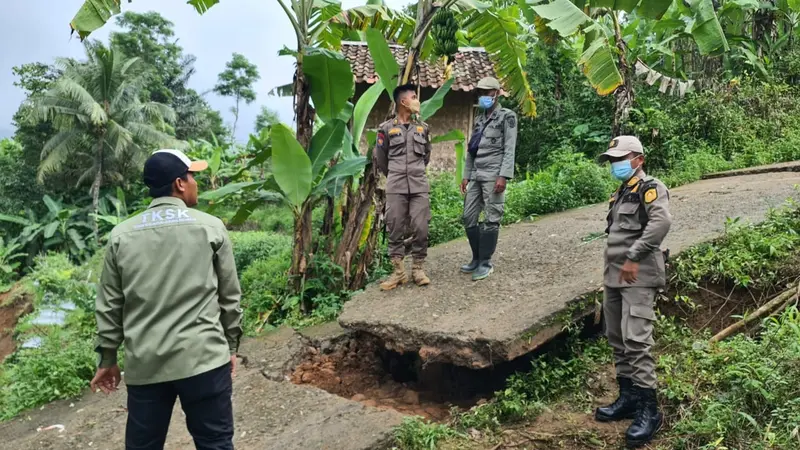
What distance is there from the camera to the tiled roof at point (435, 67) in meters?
12.2

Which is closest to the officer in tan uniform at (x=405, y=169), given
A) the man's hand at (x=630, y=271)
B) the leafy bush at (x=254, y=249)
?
the man's hand at (x=630, y=271)

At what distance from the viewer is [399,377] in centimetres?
509

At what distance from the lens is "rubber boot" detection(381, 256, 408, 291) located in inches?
209

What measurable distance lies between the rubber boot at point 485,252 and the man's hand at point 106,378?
10.7 feet

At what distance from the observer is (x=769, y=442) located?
9.57 feet

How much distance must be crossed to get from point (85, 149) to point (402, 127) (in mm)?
16681

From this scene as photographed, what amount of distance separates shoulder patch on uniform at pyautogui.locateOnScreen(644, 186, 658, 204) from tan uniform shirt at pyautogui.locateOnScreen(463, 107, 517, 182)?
1.72 metres

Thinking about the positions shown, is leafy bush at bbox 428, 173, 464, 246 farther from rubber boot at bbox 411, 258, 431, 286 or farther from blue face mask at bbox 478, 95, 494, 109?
blue face mask at bbox 478, 95, 494, 109

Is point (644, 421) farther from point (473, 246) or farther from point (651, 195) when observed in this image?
point (473, 246)

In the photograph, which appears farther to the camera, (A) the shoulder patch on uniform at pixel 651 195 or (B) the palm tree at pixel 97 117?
(B) the palm tree at pixel 97 117

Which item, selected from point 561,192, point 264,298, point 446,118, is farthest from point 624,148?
point 446,118

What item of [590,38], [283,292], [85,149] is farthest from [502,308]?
[85,149]

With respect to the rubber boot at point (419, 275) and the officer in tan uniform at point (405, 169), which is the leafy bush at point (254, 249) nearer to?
the rubber boot at point (419, 275)

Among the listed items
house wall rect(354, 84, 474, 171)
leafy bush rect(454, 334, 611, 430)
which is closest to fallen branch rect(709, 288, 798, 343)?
leafy bush rect(454, 334, 611, 430)
